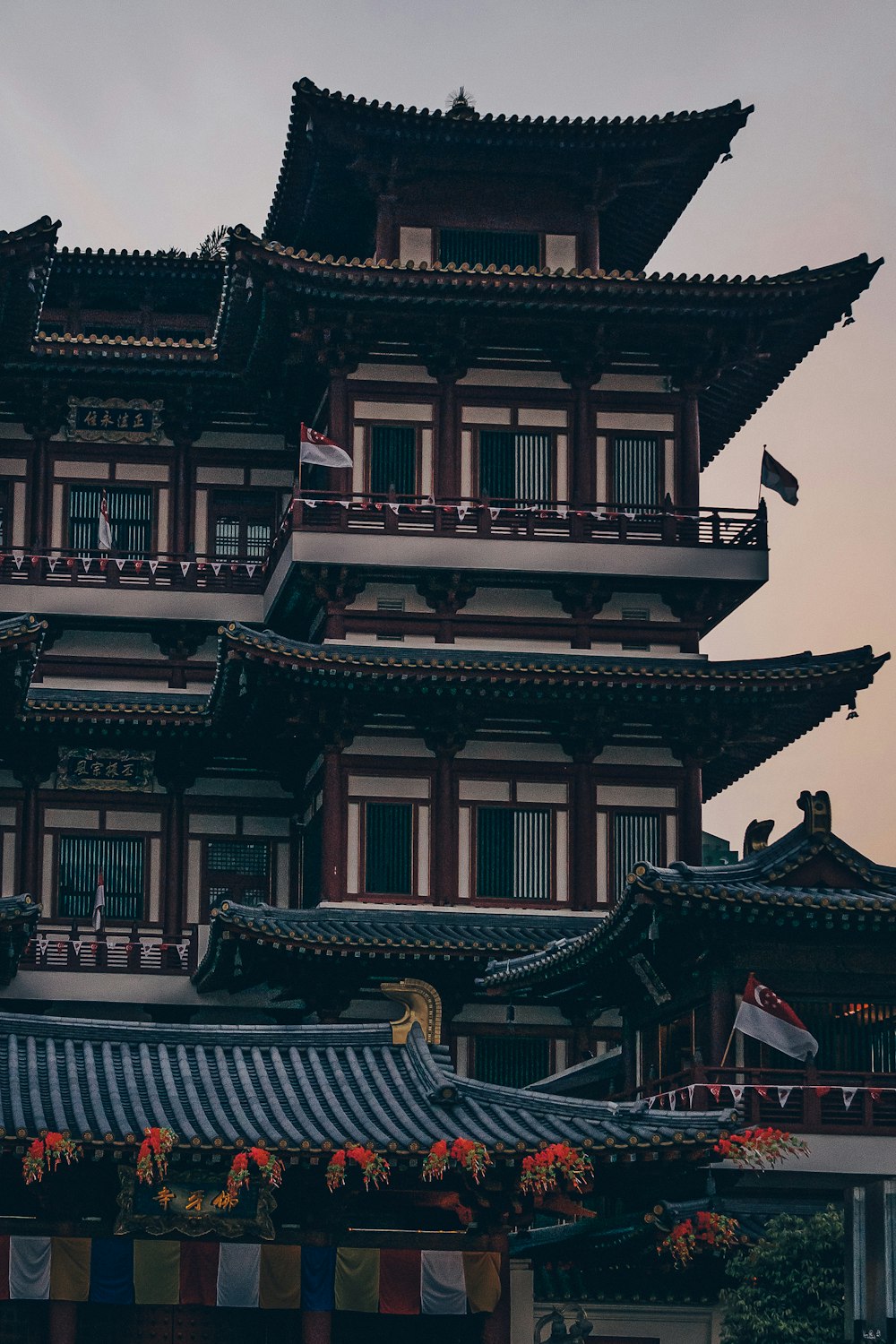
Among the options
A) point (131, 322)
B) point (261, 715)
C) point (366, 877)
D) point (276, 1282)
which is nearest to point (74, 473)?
point (131, 322)

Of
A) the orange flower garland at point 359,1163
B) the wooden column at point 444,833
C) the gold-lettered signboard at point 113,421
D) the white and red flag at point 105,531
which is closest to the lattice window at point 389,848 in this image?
the wooden column at point 444,833

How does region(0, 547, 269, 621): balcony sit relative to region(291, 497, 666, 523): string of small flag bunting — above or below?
below

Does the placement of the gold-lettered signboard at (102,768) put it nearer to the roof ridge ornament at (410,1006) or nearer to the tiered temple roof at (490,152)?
the tiered temple roof at (490,152)

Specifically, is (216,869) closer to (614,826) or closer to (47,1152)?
(614,826)

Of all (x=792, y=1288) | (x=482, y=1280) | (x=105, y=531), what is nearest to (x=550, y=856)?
(x=105, y=531)

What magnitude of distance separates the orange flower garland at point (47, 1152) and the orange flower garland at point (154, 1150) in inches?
30.8

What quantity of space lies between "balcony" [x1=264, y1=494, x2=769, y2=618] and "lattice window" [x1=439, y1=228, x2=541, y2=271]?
5.90m

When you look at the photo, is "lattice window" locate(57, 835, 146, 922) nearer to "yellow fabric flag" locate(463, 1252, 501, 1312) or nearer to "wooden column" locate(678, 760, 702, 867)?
"wooden column" locate(678, 760, 702, 867)

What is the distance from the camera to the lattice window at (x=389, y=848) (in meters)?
51.3

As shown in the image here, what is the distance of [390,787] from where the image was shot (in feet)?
171

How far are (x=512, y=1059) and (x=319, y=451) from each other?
13047mm

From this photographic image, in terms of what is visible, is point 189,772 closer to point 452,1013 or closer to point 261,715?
point 261,715

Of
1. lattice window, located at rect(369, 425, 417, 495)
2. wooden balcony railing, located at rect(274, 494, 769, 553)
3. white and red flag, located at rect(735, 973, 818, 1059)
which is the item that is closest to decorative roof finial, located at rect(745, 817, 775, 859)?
white and red flag, located at rect(735, 973, 818, 1059)

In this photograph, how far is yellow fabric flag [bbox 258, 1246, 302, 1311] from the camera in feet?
106
